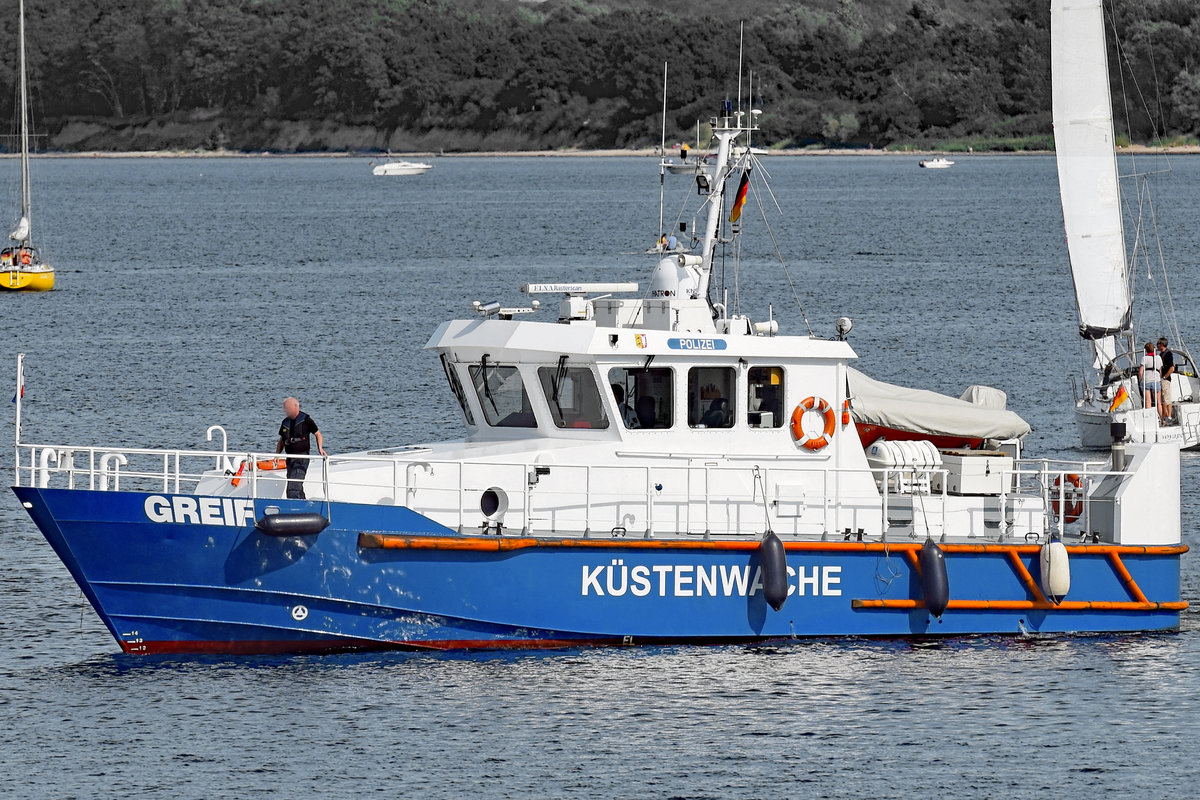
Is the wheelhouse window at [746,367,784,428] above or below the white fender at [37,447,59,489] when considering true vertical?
above

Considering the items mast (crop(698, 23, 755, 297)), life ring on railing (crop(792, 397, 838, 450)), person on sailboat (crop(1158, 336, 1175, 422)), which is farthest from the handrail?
person on sailboat (crop(1158, 336, 1175, 422))

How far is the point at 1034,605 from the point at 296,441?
795 cm

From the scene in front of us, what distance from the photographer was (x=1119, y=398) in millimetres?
35250

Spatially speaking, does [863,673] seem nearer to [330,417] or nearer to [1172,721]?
[1172,721]

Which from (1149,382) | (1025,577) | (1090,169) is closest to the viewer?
(1025,577)

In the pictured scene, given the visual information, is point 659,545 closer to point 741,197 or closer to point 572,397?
point 572,397

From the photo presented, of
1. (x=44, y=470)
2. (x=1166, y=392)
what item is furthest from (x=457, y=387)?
(x=1166, y=392)

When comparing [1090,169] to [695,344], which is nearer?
[695,344]

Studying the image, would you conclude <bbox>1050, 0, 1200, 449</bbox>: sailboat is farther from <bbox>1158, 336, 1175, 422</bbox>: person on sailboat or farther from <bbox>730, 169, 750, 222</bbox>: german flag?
<bbox>730, 169, 750, 222</bbox>: german flag

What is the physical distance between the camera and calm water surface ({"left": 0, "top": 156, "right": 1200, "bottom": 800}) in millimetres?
16625

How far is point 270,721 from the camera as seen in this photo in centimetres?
1750

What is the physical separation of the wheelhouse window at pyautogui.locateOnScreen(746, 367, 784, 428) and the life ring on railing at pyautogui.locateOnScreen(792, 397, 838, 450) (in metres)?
0.17

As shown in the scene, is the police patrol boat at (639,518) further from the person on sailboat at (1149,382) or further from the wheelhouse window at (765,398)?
the person on sailboat at (1149,382)

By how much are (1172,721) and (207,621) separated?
9.50 meters
